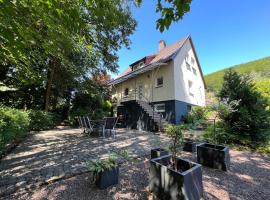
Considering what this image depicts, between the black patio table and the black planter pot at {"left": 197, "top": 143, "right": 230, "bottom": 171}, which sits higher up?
the black patio table

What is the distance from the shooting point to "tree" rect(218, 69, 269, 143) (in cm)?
645

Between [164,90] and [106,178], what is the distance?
417 inches

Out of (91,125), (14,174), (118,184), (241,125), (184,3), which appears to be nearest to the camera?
(184,3)

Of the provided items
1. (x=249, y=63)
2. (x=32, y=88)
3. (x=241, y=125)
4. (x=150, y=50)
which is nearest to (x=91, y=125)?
(x=241, y=125)

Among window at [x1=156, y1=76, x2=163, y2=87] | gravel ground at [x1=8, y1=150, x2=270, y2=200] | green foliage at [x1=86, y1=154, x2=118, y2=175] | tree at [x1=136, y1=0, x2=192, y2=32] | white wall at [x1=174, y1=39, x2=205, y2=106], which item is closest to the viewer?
tree at [x1=136, y1=0, x2=192, y2=32]

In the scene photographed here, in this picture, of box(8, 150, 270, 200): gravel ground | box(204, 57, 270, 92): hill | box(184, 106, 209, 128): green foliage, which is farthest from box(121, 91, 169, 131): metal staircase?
box(204, 57, 270, 92): hill

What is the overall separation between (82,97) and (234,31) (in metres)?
14.6

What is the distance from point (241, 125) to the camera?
21.8 ft

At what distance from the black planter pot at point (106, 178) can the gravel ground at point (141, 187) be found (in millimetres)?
89

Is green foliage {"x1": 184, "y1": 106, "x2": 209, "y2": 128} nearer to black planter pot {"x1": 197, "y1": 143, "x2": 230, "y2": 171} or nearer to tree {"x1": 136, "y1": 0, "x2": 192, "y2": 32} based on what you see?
black planter pot {"x1": 197, "y1": 143, "x2": 230, "y2": 171}

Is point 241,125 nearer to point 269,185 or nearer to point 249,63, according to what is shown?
point 269,185

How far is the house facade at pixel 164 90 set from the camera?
1201 centimetres

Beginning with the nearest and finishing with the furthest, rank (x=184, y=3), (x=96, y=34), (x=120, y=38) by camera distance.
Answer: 1. (x=184, y=3)
2. (x=96, y=34)
3. (x=120, y=38)

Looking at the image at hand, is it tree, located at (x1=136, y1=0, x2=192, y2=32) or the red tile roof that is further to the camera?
the red tile roof
